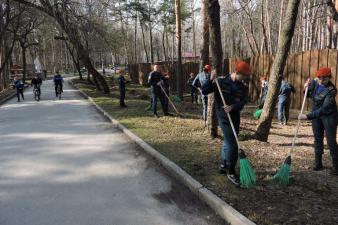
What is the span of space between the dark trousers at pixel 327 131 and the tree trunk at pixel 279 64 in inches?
88.6

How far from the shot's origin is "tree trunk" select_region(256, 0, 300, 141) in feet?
28.5

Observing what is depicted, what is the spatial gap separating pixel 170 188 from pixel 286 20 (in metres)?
4.98

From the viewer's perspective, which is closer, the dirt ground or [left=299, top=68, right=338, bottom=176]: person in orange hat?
the dirt ground

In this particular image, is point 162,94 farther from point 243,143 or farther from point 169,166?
point 169,166

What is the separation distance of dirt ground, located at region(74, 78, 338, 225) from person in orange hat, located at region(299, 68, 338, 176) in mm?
508

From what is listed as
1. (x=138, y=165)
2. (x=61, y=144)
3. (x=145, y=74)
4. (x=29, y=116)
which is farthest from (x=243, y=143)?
(x=145, y=74)

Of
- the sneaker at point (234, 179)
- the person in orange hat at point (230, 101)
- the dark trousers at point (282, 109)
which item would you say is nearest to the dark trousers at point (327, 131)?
the person in orange hat at point (230, 101)

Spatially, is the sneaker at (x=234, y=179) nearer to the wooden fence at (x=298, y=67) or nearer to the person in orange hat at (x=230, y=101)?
the person in orange hat at (x=230, y=101)

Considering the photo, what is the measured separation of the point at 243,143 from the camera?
8.84m

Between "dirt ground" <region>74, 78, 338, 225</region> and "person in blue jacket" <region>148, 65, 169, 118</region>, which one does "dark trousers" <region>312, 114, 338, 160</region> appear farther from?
"person in blue jacket" <region>148, 65, 169, 118</region>

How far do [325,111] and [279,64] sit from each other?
2.63 meters

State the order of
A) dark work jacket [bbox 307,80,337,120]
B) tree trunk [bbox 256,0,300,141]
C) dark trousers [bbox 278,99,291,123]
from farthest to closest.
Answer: dark trousers [bbox 278,99,291,123] → tree trunk [bbox 256,0,300,141] → dark work jacket [bbox 307,80,337,120]

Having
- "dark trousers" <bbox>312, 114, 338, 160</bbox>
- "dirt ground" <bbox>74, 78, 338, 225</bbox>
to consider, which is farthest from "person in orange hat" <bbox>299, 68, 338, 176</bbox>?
"dirt ground" <bbox>74, 78, 338, 225</bbox>

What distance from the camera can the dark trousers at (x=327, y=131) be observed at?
6.62 metres
